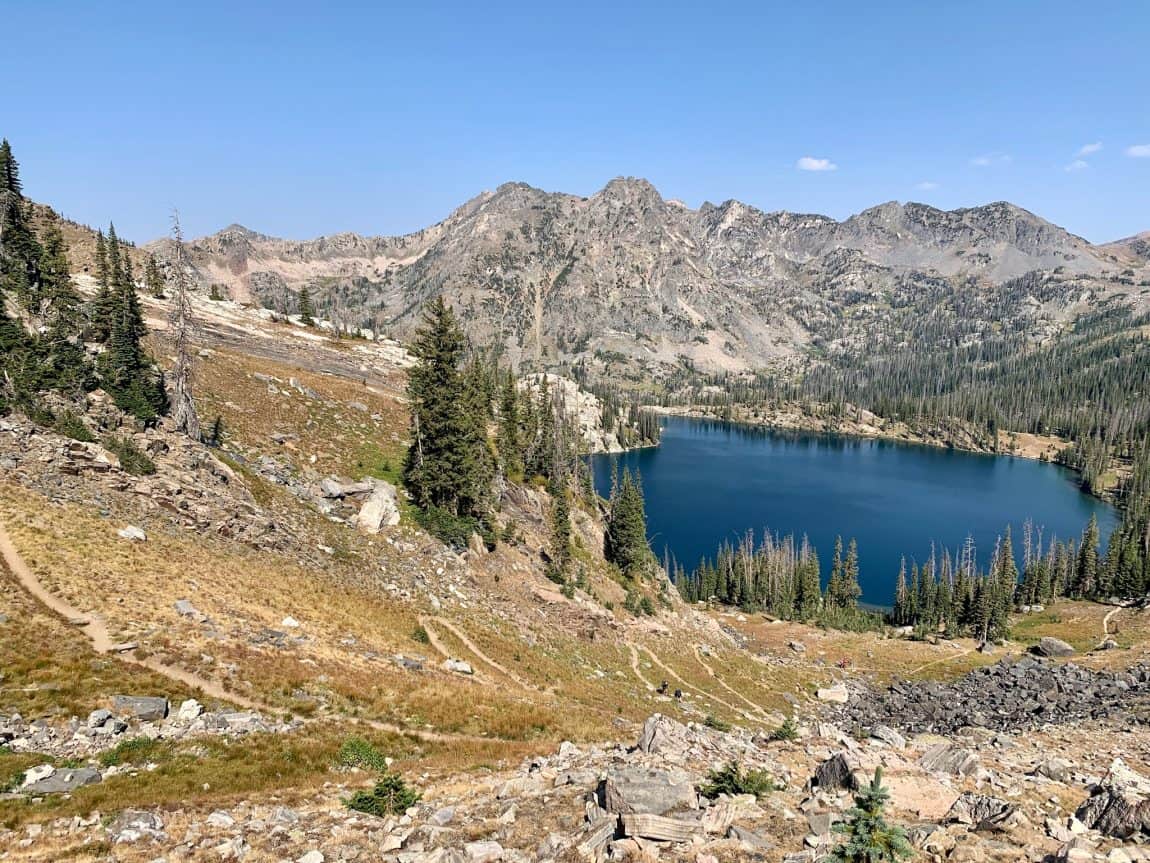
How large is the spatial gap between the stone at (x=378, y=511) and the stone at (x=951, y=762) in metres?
39.3

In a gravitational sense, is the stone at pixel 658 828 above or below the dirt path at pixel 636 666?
above

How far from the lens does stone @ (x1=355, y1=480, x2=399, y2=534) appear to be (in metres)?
47.3

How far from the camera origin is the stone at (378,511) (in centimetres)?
4734

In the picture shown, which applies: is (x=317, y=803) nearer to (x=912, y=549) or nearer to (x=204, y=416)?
(x=204, y=416)

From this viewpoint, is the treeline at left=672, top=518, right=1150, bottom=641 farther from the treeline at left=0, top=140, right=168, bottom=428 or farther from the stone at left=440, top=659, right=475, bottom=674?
the treeline at left=0, top=140, right=168, bottom=428

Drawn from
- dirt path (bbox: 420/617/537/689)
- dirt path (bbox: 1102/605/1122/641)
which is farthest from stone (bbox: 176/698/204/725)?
dirt path (bbox: 1102/605/1122/641)

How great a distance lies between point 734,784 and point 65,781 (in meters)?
18.7

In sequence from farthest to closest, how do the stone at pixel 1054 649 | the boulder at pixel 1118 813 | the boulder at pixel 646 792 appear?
the stone at pixel 1054 649, the boulder at pixel 1118 813, the boulder at pixel 646 792

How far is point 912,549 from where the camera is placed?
159000mm

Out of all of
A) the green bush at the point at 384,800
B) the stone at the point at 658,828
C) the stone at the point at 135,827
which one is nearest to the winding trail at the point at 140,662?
the green bush at the point at 384,800

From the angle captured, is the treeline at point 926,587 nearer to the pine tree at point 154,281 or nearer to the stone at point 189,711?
the stone at point 189,711

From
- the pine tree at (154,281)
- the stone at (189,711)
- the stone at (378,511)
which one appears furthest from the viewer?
the pine tree at (154,281)

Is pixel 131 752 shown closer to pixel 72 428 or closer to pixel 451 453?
pixel 72 428

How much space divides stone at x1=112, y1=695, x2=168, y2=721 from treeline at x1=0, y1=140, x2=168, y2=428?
2613cm
